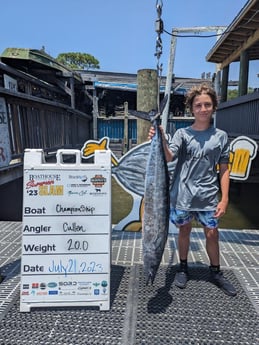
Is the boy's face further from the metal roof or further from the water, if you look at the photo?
the metal roof

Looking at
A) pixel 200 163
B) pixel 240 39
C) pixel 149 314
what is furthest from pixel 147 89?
pixel 240 39

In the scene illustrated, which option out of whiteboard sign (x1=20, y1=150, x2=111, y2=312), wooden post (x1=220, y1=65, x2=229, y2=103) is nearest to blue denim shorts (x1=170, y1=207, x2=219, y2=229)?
whiteboard sign (x1=20, y1=150, x2=111, y2=312)

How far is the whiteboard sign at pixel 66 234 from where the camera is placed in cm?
238

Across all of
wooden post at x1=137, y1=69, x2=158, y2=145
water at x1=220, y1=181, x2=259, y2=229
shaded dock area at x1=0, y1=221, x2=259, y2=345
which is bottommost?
water at x1=220, y1=181, x2=259, y2=229

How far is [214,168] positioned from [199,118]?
1.38 ft

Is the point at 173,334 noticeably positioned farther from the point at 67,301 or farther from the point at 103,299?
the point at 67,301

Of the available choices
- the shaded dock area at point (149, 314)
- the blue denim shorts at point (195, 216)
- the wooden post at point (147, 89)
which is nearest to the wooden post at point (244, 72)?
the wooden post at point (147, 89)

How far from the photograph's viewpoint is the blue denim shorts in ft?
8.54

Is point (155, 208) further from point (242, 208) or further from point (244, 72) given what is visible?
point (244, 72)

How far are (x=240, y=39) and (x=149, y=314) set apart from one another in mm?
8678

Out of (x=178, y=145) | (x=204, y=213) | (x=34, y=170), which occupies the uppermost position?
(x=178, y=145)

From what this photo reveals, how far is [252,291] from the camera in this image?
107 inches

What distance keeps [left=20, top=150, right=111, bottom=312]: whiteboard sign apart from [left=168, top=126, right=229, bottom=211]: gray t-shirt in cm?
63

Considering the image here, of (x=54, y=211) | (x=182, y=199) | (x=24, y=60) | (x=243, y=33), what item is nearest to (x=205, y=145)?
(x=182, y=199)
